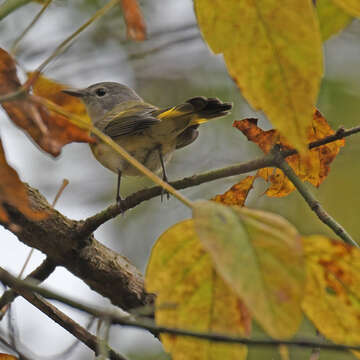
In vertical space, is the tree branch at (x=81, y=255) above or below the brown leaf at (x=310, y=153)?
below

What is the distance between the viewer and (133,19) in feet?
2.98

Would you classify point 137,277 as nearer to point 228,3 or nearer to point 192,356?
point 192,356

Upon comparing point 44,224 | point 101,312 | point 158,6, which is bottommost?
point 101,312

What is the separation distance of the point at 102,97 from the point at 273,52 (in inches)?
119

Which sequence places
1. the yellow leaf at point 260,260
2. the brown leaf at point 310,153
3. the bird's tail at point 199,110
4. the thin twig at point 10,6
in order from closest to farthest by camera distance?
the yellow leaf at point 260,260
the thin twig at point 10,6
the brown leaf at point 310,153
the bird's tail at point 199,110

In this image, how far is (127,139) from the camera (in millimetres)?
2600

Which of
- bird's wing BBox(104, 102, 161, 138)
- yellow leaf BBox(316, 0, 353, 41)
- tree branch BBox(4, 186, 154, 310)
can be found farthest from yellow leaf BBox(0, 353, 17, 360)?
bird's wing BBox(104, 102, 161, 138)

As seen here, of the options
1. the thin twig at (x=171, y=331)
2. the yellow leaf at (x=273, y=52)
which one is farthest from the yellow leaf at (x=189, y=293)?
the yellow leaf at (x=273, y=52)

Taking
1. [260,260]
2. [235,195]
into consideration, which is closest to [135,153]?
[235,195]

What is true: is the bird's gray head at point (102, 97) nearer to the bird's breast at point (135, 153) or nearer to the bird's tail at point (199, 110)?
the bird's breast at point (135, 153)

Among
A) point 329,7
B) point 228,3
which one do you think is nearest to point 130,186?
point 329,7

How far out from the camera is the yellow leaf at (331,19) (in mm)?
1036

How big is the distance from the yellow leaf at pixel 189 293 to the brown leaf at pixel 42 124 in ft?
0.66

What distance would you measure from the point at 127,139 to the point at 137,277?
94 cm
